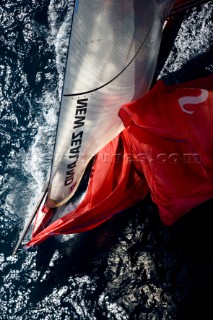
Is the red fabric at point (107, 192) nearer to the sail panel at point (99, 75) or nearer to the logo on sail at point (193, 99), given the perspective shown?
the sail panel at point (99, 75)

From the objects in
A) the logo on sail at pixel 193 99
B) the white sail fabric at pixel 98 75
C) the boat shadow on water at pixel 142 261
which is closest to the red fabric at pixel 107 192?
the white sail fabric at pixel 98 75

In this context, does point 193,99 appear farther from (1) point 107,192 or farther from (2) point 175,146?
(1) point 107,192

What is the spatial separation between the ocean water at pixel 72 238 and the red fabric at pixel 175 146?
851 millimetres

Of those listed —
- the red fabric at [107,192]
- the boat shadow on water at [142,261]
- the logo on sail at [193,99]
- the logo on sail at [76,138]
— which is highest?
the logo on sail at [193,99]

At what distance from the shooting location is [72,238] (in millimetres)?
7859

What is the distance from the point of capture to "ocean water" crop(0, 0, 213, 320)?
22.5 feet

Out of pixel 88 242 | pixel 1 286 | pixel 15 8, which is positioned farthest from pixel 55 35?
pixel 1 286

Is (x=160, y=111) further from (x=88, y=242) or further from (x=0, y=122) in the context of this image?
(x=0, y=122)

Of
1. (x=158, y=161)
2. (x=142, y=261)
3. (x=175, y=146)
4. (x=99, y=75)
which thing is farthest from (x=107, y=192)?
Result: (x=99, y=75)

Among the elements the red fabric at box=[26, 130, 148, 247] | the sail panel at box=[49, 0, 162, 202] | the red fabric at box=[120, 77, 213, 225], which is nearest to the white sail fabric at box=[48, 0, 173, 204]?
the sail panel at box=[49, 0, 162, 202]

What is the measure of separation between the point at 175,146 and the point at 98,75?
2.02 metres

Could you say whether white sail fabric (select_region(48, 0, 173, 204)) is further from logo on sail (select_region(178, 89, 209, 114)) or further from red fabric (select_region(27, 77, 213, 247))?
logo on sail (select_region(178, 89, 209, 114))

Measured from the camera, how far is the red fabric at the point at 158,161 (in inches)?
257

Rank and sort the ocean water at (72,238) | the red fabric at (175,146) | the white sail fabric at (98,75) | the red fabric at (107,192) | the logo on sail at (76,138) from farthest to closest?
the red fabric at (107,192) → the ocean water at (72,238) → the red fabric at (175,146) → the logo on sail at (76,138) → the white sail fabric at (98,75)
